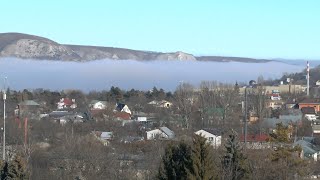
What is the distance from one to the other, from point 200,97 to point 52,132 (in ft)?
40.8

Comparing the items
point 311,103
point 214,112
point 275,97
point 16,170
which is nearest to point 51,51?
point 275,97

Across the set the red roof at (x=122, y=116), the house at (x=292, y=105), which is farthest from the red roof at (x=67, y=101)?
the house at (x=292, y=105)

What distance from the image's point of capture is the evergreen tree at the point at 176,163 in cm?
895

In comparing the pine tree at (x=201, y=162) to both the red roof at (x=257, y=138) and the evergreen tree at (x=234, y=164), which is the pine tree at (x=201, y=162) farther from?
the red roof at (x=257, y=138)

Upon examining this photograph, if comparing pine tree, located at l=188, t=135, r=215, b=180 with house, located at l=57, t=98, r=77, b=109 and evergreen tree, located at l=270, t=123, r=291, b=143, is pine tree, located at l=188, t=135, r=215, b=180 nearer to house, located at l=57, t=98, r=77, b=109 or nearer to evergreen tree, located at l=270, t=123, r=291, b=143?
evergreen tree, located at l=270, t=123, r=291, b=143

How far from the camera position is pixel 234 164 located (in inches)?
400

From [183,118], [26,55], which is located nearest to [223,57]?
[26,55]

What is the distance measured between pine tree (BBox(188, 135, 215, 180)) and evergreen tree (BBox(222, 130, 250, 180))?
108 cm

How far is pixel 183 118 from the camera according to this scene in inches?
1088

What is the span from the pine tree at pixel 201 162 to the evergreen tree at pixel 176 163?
0.10 m

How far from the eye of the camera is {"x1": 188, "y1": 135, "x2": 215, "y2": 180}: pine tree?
8844 millimetres

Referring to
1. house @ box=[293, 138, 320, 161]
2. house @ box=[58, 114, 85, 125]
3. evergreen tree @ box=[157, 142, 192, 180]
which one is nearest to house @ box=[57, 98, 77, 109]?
house @ box=[58, 114, 85, 125]

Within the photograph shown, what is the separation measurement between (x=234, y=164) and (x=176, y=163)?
4.90ft

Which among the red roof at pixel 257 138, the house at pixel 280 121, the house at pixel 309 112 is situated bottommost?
the house at pixel 309 112
